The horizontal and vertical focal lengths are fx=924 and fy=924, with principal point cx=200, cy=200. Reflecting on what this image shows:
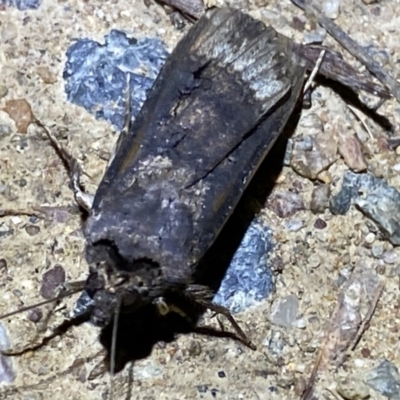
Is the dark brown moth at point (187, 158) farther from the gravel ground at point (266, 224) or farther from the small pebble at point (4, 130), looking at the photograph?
the small pebble at point (4, 130)

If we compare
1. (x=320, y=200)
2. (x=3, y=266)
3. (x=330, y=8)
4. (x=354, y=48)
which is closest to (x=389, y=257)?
(x=320, y=200)

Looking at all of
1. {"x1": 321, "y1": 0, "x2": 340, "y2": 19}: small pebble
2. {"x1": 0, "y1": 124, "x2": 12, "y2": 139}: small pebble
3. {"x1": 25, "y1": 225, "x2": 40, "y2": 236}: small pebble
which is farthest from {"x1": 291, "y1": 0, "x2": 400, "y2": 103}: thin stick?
{"x1": 25, "y1": 225, "x2": 40, "y2": 236}: small pebble

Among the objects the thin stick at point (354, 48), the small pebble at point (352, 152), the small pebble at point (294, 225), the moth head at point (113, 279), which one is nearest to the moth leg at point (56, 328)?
the moth head at point (113, 279)

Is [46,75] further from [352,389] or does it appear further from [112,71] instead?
[352,389]

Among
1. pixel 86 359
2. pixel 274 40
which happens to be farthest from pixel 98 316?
pixel 274 40

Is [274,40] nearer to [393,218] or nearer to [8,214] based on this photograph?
[393,218]
